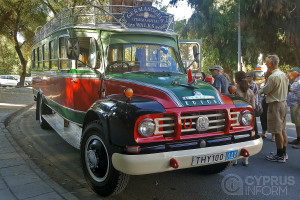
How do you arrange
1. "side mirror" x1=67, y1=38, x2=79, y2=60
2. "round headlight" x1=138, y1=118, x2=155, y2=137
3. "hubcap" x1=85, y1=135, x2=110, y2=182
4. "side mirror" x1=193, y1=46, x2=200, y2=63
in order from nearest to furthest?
"round headlight" x1=138, y1=118, x2=155, y2=137
"hubcap" x1=85, y1=135, x2=110, y2=182
"side mirror" x1=67, y1=38, x2=79, y2=60
"side mirror" x1=193, y1=46, x2=200, y2=63

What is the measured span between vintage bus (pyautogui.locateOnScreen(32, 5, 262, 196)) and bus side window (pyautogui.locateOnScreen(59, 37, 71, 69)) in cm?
2

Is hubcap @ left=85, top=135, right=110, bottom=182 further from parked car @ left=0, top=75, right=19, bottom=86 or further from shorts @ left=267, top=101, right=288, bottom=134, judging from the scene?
parked car @ left=0, top=75, right=19, bottom=86

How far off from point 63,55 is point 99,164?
10.1ft

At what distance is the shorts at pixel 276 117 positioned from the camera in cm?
557

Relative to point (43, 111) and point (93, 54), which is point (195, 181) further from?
point (43, 111)

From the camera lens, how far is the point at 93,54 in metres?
5.17

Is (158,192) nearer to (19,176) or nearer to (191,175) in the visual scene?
(191,175)

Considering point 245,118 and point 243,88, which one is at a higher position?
point 243,88

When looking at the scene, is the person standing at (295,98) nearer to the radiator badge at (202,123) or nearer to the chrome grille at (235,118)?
the chrome grille at (235,118)

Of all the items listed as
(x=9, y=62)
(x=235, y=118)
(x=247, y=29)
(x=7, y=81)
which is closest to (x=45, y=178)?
(x=235, y=118)

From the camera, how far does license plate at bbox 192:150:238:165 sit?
3.58 meters

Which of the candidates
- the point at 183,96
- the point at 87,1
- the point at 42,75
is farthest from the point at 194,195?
the point at 87,1

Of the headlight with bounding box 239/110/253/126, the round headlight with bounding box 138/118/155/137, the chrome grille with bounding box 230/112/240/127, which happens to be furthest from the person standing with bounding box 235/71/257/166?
the round headlight with bounding box 138/118/155/137

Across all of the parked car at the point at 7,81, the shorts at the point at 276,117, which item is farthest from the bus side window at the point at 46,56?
the parked car at the point at 7,81
